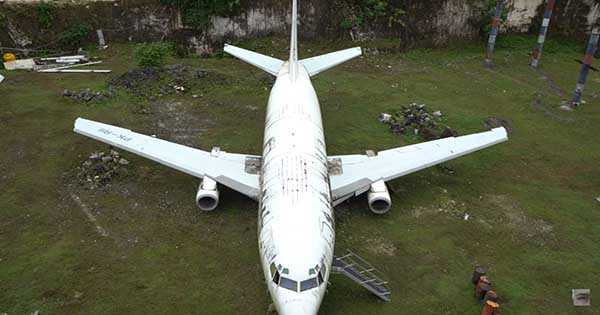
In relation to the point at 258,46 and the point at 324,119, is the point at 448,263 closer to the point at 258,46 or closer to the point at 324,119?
the point at 324,119

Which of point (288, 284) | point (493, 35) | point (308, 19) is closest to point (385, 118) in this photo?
point (493, 35)

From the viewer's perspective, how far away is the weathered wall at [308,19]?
44.5m

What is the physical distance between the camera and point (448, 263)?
21.5 m

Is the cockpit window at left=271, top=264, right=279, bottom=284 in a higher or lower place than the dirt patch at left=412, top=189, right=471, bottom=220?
higher

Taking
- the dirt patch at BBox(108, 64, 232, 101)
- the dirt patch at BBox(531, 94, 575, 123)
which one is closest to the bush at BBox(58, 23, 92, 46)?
the dirt patch at BBox(108, 64, 232, 101)

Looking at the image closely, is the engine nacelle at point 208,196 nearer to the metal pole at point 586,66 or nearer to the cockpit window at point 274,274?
the cockpit window at point 274,274

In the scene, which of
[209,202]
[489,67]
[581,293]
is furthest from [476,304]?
[489,67]

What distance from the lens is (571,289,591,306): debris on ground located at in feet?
63.5

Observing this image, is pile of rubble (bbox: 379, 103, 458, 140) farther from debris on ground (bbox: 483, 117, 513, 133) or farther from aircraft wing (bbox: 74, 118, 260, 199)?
aircraft wing (bbox: 74, 118, 260, 199)

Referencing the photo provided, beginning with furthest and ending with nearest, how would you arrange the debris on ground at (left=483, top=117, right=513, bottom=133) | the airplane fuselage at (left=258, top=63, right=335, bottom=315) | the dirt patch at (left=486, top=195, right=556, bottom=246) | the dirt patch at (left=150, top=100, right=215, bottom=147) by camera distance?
the debris on ground at (left=483, top=117, right=513, bottom=133)
the dirt patch at (left=150, top=100, right=215, bottom=147)
the dirt patch at (left=486, top=195, right=556, bottom=246)
the airplane fuselage at (left=258, top=63, right=335, bottom=315)

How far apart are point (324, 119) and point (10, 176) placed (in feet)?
65.5

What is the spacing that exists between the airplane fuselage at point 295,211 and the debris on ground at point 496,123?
14.7 m

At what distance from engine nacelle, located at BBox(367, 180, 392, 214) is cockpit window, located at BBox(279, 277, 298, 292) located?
29.7 feet

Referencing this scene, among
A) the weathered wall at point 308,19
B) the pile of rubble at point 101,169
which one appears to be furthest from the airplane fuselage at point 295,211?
the weathered wall at point 308,19
